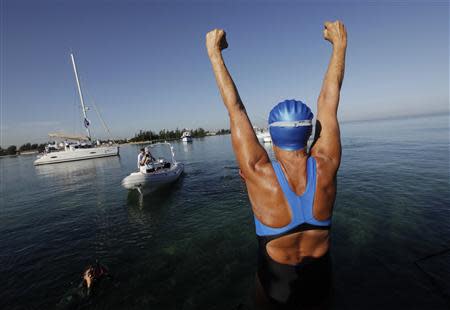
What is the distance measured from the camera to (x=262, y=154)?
1.80 metres

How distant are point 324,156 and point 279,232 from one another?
0.71 meters

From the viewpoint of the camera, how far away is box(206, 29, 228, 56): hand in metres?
1.90

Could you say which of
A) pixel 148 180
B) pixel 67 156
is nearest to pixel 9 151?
pixel 67 156

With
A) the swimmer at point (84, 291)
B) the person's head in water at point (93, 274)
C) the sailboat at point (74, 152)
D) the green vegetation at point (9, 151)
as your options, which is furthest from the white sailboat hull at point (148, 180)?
the green vegetation at point (9, 151)

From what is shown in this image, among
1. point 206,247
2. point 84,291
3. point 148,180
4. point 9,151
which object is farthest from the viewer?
point 9,151

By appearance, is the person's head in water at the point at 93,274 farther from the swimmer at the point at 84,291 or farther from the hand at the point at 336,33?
the hand at the point at 336,33

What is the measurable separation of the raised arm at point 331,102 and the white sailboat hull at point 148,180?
1581cm

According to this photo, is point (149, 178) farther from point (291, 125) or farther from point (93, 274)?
point (291, 125)

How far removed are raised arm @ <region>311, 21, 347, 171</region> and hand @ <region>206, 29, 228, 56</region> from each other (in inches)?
40.1

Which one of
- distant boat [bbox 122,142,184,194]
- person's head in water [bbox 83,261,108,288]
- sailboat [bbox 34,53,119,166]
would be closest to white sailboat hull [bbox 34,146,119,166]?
sailboat [bbox 34,53,119,166]

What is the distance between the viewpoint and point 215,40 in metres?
1.91

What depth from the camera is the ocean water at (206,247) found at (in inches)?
244

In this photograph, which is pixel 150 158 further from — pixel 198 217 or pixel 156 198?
pixel 198 217

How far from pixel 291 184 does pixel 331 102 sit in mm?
857
